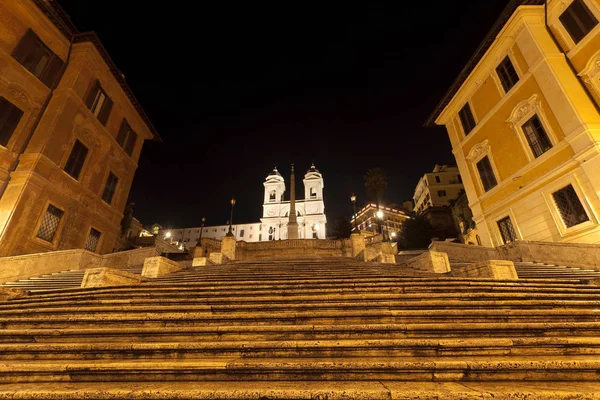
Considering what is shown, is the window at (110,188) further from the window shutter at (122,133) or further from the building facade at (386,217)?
the building facade at (386,217)

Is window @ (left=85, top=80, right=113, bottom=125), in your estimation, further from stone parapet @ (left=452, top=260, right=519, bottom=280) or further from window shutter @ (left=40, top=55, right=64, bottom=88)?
stone parapet @ (left=452, top=260, right=519, bottom=280)

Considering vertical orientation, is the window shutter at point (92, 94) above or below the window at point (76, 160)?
above

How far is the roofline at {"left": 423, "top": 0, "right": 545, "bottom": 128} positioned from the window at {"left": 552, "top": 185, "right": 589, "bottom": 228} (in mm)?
10716

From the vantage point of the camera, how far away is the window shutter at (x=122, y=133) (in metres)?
20.7

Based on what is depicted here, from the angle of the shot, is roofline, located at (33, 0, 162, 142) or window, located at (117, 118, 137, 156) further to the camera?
window, located at (117, 118, 137, 156)

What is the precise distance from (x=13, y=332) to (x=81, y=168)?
1665 centimetres

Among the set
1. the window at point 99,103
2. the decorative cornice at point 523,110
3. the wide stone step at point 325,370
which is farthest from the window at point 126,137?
the decorative cornice at point 523,110

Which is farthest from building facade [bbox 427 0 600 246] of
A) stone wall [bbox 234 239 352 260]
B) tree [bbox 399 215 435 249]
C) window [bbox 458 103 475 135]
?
tree [bbox 399 215 435 249]

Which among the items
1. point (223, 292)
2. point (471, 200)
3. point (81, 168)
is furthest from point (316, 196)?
point (223, 292)

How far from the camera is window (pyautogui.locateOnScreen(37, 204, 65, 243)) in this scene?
45.2 feet

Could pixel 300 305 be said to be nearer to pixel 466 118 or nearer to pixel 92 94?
pixel 466 118

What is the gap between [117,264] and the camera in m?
12.7

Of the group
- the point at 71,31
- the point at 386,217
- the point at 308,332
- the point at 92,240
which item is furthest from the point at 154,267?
the point at 386,217

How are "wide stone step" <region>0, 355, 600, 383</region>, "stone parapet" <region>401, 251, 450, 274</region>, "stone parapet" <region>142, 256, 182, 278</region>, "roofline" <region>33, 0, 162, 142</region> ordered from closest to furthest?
"wide stone step" <region>0, 355, 600, 383</region>, "stone parapet" <region>401, 251, 450, 274</region>, "stone parapet" <region>142, 256, 182, 278</region>, "roofline" <region>33, 0, 162, 142</region>
